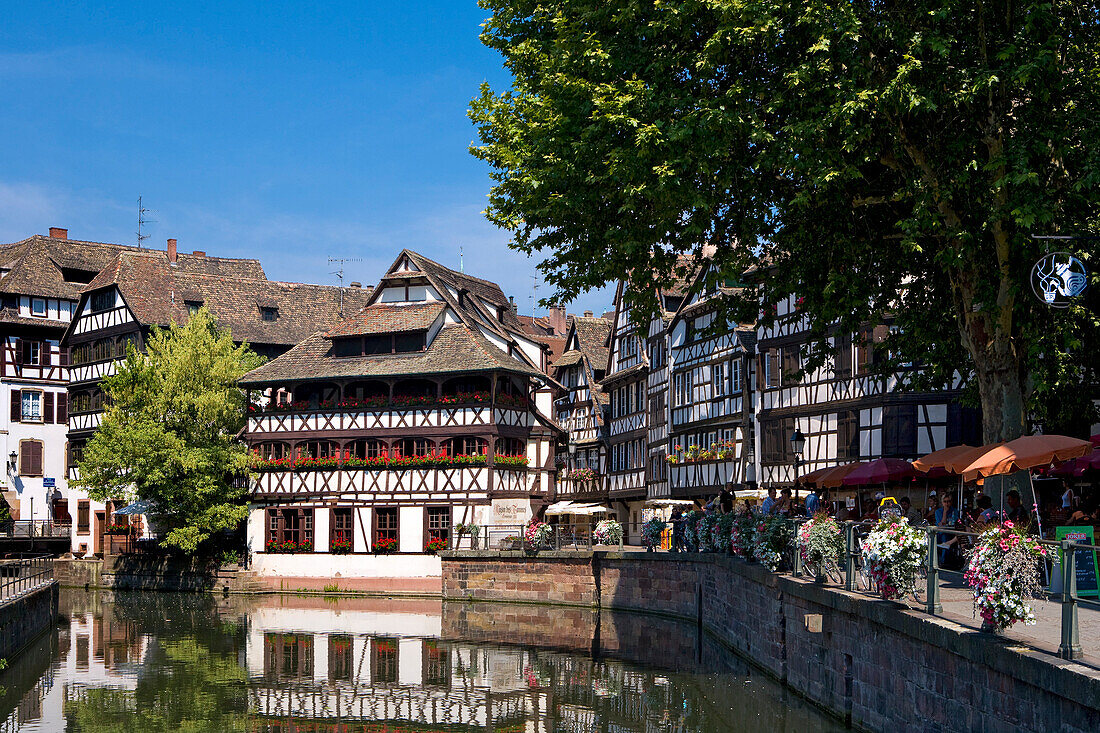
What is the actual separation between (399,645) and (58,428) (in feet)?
123

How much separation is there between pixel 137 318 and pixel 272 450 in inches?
432

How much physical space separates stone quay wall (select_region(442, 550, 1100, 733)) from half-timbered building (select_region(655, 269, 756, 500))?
31.1 feet

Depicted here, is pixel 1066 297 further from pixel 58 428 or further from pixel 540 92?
pixel 58 428

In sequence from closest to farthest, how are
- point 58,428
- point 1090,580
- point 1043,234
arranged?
1. point 1090,580
2. point 1043,234
3. point 58,428

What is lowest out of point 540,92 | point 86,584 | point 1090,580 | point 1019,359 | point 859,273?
point 86,584

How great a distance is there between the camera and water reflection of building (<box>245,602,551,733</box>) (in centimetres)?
2317

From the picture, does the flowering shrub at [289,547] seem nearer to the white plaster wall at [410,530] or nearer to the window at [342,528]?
the window at [342,528]

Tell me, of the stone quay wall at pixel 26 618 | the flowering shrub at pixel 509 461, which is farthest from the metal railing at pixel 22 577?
the flowering shrub at pixel 509 461

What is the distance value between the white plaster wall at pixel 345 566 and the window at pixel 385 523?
3.42 ft

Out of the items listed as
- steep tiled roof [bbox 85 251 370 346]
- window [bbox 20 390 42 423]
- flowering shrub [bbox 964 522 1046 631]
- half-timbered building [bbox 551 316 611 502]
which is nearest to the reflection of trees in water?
flowering shrub [bbox 964 522 1046 631]

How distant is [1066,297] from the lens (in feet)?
60.7

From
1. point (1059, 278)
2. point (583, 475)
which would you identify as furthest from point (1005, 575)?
point (583, 475)

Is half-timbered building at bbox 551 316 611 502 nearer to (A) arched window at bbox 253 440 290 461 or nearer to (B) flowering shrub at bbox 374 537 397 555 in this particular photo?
(B) flowering shrub at bbox 374 537 397 555

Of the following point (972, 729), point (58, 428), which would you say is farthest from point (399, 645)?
point (58, 428)
